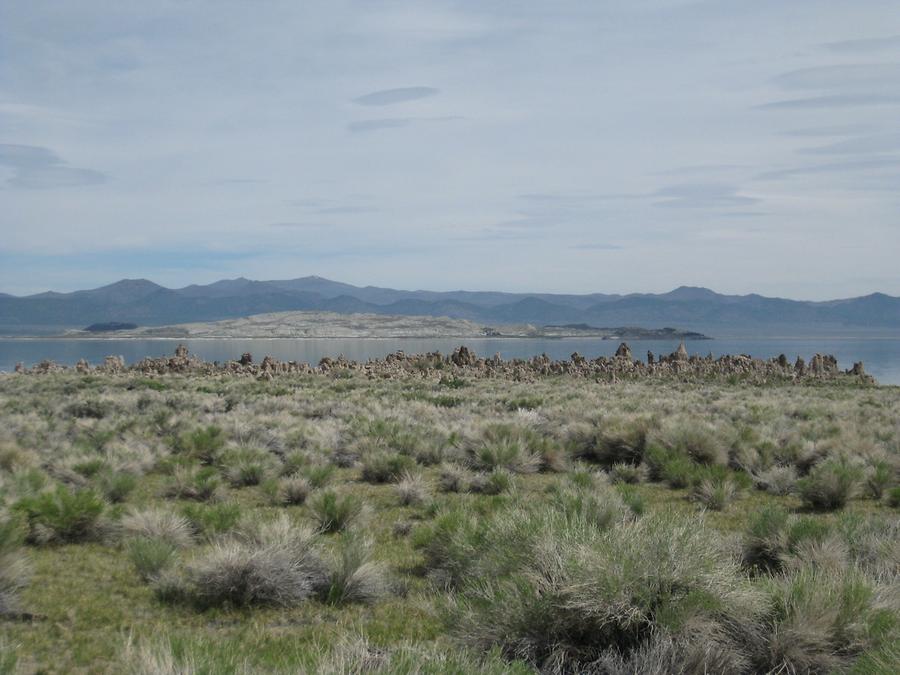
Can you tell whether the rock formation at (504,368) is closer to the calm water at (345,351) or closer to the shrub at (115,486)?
the calm water at (345,351)

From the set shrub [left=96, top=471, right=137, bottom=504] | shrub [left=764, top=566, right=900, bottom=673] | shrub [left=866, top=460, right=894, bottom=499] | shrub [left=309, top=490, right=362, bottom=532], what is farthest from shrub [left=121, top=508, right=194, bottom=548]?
shrub [left=866, top=460, right=894, bottom=499]

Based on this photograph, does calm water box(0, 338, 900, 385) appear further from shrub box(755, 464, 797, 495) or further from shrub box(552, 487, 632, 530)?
shrub box(552, 487, 632, 530)

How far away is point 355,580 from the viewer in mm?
6297

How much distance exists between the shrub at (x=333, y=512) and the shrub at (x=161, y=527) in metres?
1.48

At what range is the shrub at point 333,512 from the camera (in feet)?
28.5

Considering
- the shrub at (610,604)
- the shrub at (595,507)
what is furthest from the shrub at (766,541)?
A: the shrub at (610,604)

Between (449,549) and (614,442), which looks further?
(614,442)

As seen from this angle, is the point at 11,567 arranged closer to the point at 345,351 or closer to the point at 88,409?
the point at 88,409

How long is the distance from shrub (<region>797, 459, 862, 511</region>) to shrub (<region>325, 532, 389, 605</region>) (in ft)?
23.0

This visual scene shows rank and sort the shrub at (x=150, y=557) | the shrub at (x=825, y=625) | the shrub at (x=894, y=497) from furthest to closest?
the shrub at (x=894, y=497) < the shrub at (x=150, y=557) < the shrub at (x=825, y=625)

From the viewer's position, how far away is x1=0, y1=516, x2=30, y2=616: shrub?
5602mm

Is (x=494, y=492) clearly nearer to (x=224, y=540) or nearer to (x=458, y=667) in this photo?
(x=224, y=540)

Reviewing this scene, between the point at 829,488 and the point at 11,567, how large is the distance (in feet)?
33.0

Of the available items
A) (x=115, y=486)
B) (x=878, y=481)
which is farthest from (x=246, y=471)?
(x=878, y=481)
